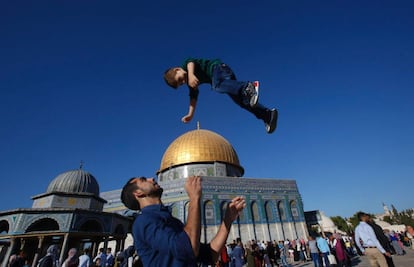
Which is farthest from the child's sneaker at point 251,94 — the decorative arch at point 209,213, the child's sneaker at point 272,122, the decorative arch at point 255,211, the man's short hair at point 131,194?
the decorative arch at point 255,211

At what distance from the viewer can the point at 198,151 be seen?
29.3m

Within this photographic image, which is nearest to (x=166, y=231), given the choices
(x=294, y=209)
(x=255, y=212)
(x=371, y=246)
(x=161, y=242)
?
(x=161, y=242)

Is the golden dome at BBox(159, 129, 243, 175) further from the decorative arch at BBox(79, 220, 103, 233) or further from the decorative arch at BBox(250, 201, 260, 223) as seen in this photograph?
the decorative arch at BBox(79, 220, 103, 233)

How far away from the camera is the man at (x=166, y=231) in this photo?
1.51m

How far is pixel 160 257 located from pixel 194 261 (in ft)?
0.76

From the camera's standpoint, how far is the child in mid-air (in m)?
2.92

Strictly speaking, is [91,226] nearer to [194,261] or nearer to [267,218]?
[267,218]

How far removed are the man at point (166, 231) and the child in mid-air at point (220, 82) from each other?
1380 millimetres

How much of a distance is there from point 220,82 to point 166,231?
6.59ft

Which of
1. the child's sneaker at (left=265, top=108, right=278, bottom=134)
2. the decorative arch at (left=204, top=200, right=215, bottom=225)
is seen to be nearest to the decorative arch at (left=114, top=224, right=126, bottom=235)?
the decorative arch at (left=204, top=200, right=215, bottom=225)

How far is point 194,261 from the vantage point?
154 centimetres

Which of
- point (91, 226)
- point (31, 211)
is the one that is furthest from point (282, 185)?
point (31, 211)


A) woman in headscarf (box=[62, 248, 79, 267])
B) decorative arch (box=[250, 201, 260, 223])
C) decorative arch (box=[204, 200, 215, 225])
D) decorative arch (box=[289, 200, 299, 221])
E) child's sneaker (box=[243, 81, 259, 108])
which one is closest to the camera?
child's sneaker (box=[243, 81, 259, 108])

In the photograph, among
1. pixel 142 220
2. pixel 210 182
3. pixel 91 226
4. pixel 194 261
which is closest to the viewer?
pixel 194 261
